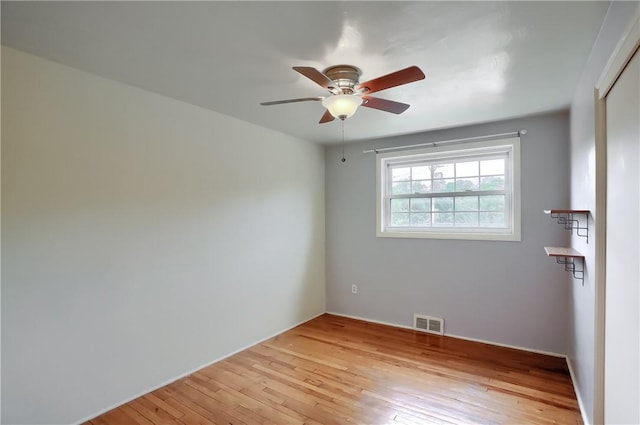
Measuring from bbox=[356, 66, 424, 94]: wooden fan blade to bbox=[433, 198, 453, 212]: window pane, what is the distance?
7.28ft

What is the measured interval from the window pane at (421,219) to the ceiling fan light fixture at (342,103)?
2.25 metres

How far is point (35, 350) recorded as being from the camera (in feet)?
6.35

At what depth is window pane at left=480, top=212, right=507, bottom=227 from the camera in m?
3.42

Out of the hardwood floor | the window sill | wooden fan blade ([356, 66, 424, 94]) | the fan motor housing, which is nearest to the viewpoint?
wooden fan blade ([356, 66, 424, 94])

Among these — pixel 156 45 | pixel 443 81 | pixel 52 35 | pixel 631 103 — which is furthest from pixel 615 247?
pixel 52 35

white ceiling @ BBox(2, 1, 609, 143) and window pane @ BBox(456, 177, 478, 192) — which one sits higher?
white ceiling @ BBox(2, 1, 609, 143)

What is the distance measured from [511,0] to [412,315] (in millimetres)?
3217

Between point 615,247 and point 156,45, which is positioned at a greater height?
point 156,45

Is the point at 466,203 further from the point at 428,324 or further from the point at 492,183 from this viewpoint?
the point at 428,324

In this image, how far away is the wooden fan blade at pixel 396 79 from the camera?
1610 millimetres

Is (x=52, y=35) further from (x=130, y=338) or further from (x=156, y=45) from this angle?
(x=130, y=338)

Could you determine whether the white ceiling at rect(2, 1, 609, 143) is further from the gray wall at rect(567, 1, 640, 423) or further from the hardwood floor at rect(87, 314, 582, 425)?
the hardwood floor at rect(87, 314, 582, 425)

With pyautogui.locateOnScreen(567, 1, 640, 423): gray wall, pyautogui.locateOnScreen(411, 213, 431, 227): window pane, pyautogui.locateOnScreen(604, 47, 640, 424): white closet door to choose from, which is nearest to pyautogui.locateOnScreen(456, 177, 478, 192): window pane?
pyautogui.locateOnScreen(411, 213, 431, 227): window pane

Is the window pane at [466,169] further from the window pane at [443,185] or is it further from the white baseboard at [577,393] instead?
the white baseboard at [577,393]
